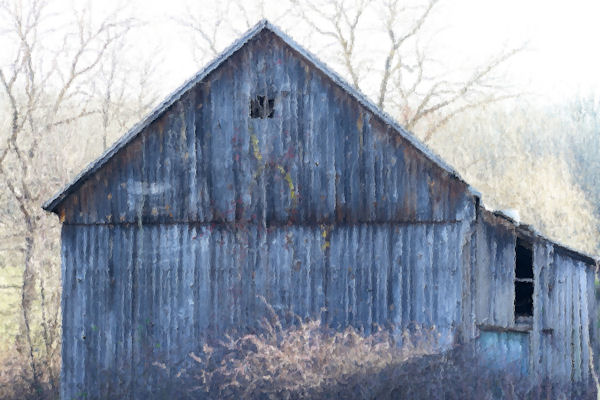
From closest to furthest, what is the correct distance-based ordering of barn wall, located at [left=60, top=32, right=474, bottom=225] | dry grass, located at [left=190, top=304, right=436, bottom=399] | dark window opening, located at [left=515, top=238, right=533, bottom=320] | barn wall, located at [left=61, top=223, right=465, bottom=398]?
dry grass, located at [left=190, top=304, right=436, bottom=399], barn wall, located at [left=60, top=32, right=474, bottom=225], barn wall, located at [left=61, top=223, right=465, bottom=398], dark window opening, located at [left=515, top=238, right=533, bottom=320]

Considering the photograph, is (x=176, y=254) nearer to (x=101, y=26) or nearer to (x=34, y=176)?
(x=34, y=176)

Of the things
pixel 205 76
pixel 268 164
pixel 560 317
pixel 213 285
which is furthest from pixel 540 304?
pixel 205 76

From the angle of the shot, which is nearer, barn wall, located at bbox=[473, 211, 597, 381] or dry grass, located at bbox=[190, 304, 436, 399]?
dry grass, located at bbox=[190, 304, 436, 399]

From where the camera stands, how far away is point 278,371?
10.9 metres

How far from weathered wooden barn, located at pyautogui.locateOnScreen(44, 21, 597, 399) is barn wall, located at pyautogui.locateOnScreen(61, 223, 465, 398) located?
2cm

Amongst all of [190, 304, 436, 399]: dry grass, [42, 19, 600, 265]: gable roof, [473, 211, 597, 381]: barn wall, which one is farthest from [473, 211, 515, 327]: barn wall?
[190, 304, 436, 399]: dry grass

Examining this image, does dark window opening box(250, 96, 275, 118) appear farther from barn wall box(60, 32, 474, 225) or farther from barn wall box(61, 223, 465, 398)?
barn wall box(61, 223, 465, 398)

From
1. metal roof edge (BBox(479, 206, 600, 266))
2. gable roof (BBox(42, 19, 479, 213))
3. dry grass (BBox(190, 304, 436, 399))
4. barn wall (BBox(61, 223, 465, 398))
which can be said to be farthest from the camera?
barn wall (BBox(61, 223, 465, 398))

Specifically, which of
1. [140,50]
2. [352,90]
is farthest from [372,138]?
[140,50]

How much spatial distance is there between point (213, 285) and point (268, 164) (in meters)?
2.40

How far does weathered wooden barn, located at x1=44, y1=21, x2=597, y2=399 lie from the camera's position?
12484 millimetres

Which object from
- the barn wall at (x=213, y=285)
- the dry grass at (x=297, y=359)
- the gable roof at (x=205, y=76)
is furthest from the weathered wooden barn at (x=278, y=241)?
the dry grass at (x=297, y=359)

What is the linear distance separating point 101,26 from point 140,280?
11.7 meters

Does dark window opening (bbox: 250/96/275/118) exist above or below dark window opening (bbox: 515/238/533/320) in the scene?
above
